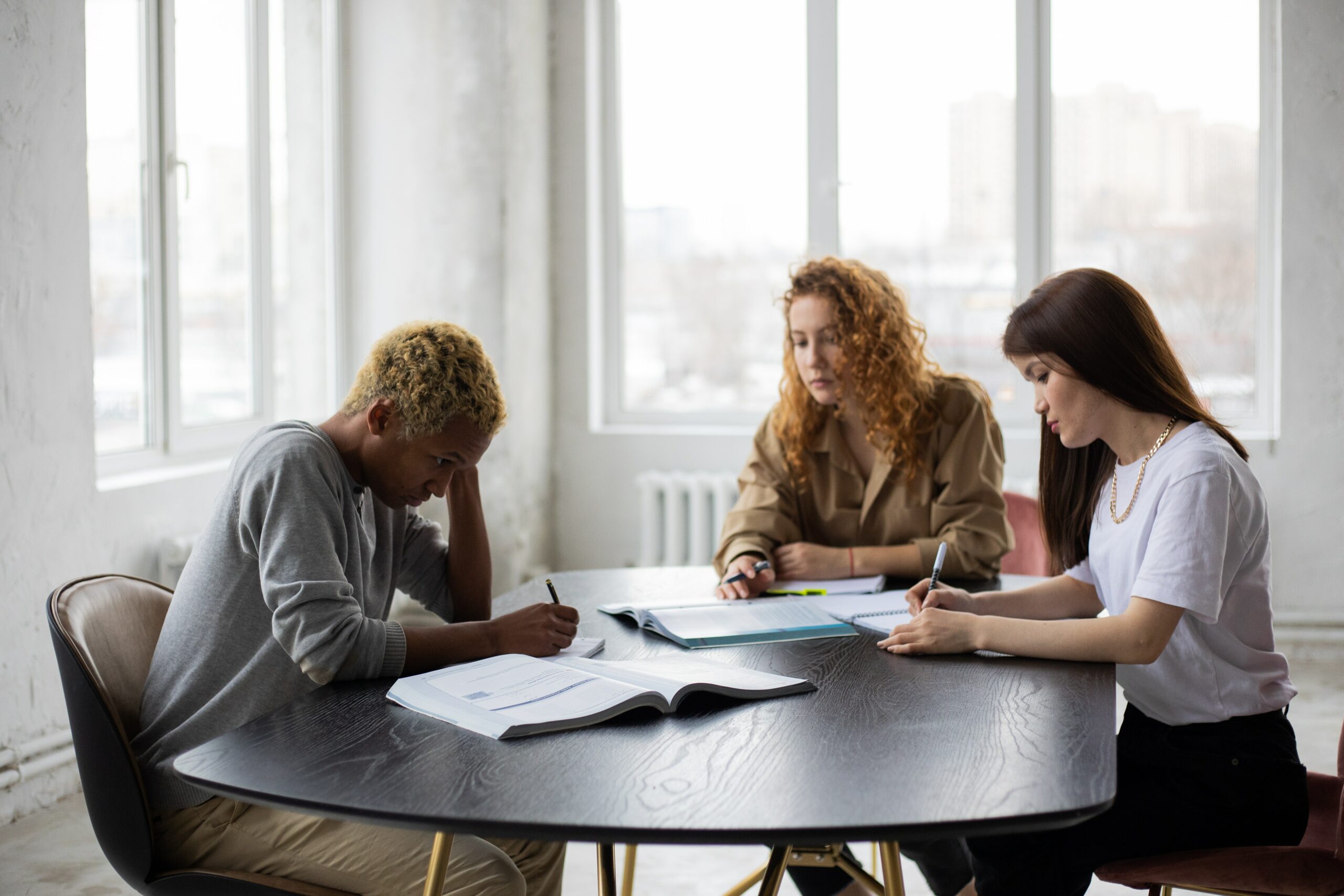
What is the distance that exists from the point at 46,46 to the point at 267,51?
131 cm

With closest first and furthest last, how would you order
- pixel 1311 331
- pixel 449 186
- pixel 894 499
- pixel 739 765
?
pixel 739 765 → pixel 894 499 → pixel 1311 331 → pixel 449 186

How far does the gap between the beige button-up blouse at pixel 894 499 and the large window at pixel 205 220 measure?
70.9 inches

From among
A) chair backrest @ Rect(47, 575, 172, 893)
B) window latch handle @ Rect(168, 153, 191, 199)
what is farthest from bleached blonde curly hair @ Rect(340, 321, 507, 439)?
window latch handle @ Rect(168, 153, 191, 199)

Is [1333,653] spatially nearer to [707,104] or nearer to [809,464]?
[809,464]

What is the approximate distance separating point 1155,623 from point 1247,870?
32 centimetres

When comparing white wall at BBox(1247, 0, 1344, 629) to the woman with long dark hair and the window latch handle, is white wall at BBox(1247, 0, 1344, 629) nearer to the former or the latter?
the woman with long dark hair

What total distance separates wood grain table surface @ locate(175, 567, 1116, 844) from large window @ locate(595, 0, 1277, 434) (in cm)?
329

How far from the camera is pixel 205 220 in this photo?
3.72m

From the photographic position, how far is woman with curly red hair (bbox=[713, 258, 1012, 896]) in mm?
2312

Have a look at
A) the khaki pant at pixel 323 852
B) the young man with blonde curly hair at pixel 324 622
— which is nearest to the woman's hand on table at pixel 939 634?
the young man with blonde curly hair at pixel 324 622

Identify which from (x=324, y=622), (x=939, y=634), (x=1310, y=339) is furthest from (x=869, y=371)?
(x=1310, y=339)

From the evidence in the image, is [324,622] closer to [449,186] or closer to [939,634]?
[939,634]

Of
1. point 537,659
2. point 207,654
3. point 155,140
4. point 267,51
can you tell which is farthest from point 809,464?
point 267,51

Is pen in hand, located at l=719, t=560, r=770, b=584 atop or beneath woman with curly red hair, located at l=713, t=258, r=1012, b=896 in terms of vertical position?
beneath
